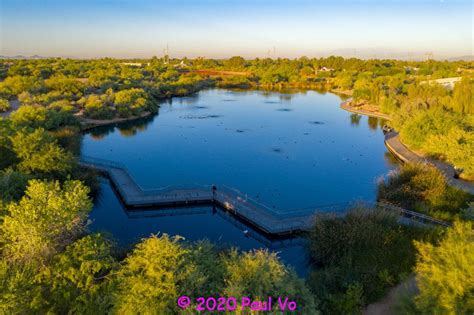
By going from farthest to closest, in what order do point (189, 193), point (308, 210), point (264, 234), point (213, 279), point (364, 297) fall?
point (189, 193) < point (308, 210) < point (264, 234) < point (364, 297) < point (213, 279)

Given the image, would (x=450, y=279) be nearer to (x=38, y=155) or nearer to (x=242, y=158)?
(x=38, y=155)

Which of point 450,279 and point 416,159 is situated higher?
point 416,159

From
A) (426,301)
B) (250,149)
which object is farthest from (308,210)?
(250,149)

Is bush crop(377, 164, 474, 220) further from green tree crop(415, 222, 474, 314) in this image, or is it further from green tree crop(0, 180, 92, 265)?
green tree crop(0, 180, 92, 265)

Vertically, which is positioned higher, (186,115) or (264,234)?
(186,115)

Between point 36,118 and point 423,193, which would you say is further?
point 36,118

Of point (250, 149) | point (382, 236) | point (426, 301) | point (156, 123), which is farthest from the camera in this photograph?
point (156, 123)

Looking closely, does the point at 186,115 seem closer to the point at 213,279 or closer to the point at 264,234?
the point at 264,234

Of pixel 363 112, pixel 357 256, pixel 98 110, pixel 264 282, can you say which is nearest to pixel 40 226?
pixel 264 282
